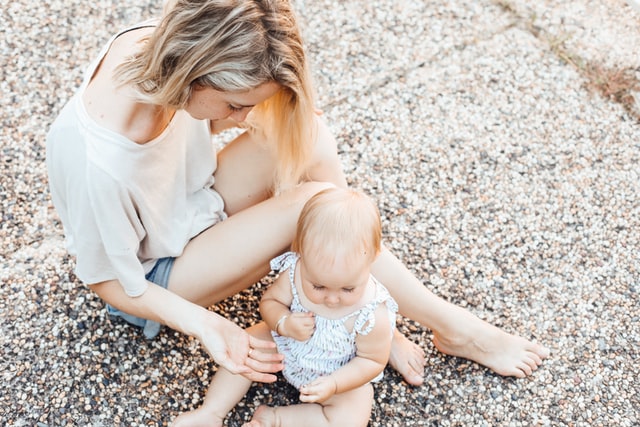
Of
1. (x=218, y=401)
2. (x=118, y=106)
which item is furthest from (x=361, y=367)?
(x=118, y=106)

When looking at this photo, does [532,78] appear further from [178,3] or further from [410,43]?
[178,3]

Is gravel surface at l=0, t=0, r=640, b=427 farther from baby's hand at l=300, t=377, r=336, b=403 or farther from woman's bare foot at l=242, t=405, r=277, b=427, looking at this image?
baby's hand at l=300, t=377, r=336, b=403

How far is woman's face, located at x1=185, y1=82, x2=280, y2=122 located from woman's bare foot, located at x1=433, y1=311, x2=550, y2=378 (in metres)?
1.15

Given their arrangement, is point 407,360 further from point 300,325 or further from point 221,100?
Result: point 221,100

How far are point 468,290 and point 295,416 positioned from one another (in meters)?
0.89

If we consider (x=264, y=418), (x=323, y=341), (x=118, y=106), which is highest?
(x=118, y=106)

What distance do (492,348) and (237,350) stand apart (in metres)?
0.97

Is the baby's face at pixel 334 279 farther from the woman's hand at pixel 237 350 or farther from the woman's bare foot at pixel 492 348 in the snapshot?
the woman's bare foot at pixel 492 348

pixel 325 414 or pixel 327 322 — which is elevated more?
pixel 327 322

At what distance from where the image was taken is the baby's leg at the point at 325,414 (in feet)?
7.78

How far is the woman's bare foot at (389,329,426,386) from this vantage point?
101 inches

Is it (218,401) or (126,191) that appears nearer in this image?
(126,191)

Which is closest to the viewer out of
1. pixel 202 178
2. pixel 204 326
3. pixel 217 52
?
pixel 217 52

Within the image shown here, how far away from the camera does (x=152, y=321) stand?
251 centimetres
